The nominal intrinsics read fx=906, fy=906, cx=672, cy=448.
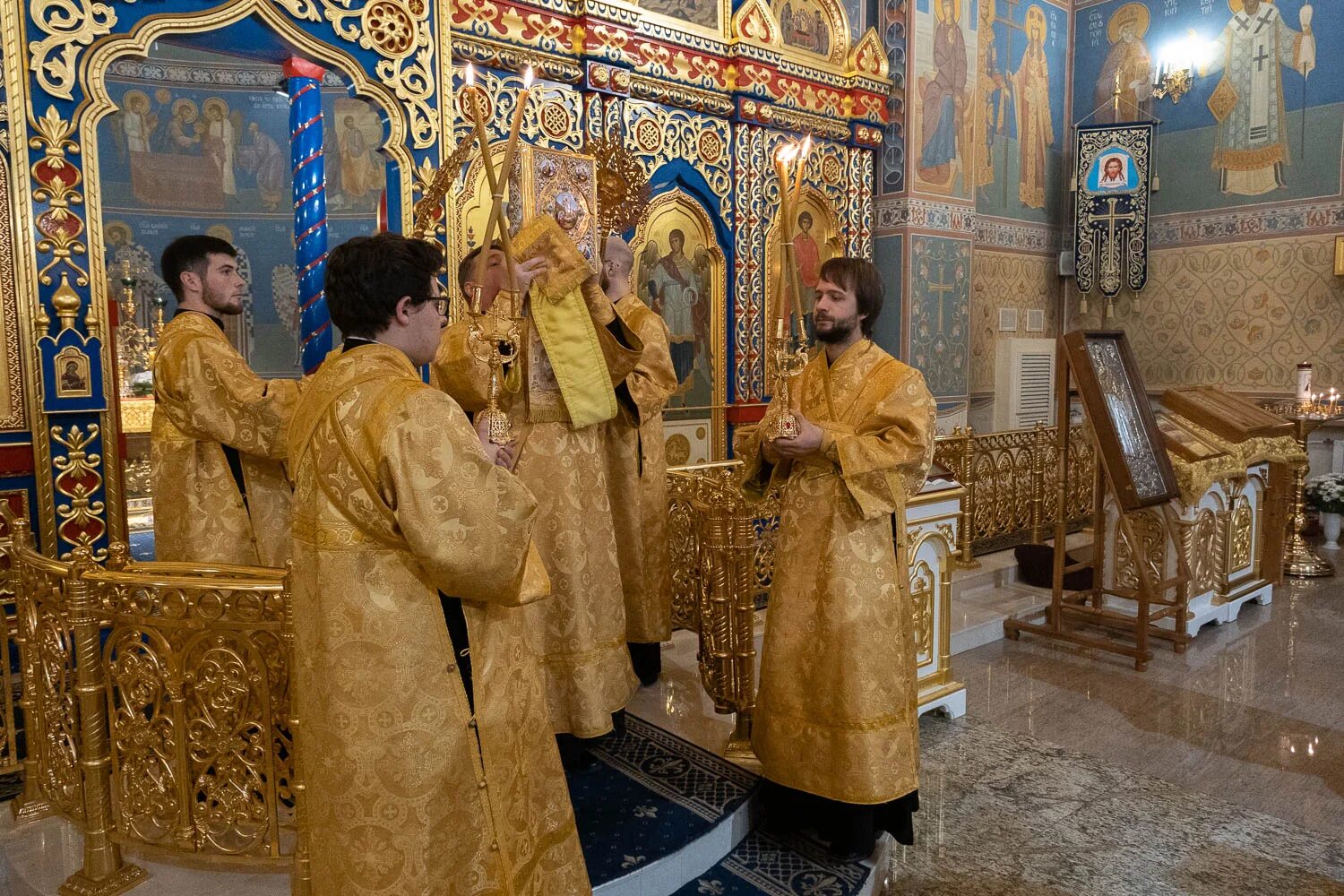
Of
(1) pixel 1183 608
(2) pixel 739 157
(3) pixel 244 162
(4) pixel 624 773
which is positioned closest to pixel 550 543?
(4) pixel 624 773

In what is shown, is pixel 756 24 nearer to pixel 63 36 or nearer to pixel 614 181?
pixel 614 181

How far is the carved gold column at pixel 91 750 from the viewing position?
8.52 feet

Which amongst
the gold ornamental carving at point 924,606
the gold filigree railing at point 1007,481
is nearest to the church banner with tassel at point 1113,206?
the gold filigree railing at point 1007,481

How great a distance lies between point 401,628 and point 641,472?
6.97 feet

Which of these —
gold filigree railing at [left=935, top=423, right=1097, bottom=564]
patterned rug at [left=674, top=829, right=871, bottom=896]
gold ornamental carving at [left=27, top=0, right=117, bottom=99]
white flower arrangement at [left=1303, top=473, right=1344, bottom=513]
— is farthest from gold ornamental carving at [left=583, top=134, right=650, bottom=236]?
white flower arrangement at [left=1303, top=473, right=1344, bottom=513]

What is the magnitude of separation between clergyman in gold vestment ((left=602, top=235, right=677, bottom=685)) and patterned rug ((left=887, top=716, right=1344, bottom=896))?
1389mm

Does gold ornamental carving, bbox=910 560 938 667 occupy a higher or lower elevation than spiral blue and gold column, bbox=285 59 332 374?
lower

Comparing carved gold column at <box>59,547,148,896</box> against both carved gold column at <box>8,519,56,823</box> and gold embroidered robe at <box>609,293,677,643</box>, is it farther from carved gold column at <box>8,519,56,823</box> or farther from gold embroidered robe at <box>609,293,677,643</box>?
gold embroidered robe at <box>609,293,677,643</box>

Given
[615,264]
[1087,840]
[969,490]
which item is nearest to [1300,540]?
[969,490]

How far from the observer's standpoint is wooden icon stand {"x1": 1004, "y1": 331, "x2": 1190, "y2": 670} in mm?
5164

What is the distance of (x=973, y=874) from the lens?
10.5ft

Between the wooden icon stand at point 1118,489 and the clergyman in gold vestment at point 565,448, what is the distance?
3.25 metres

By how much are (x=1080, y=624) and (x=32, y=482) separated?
607cm

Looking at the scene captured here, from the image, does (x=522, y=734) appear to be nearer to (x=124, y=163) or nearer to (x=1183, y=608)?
(x=1183, y=608)
